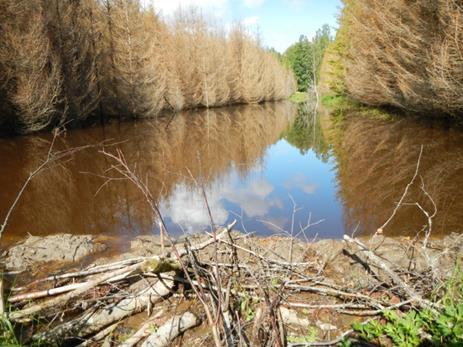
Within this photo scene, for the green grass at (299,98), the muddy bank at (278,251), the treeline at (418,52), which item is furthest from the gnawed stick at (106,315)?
the green grass at (299,98)

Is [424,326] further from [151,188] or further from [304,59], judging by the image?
[304,59]

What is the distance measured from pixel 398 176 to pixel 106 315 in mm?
7109

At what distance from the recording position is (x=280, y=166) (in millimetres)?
10211

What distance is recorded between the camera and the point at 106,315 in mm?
2793

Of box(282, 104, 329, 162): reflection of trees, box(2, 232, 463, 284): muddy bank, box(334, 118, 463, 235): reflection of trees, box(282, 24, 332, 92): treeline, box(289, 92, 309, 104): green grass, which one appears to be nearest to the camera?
box(2, 232, 463, 284): muddy bank

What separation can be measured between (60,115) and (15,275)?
1626 centimetres

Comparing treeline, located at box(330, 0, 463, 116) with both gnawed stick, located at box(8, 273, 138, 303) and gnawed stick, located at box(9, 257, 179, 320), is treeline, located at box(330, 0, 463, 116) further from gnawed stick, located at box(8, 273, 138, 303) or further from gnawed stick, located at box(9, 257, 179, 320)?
gnawed stick, located at box(8, 273, 138, 303)

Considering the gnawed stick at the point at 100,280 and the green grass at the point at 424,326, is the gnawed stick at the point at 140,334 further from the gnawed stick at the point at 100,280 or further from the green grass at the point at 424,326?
the green grass at the point at 424,326

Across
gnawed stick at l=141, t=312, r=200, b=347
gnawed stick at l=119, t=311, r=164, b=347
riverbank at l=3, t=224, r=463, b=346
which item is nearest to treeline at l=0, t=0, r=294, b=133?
riverbank at l=3, t=224, r=463, b=346

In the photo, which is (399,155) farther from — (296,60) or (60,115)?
(296,60)

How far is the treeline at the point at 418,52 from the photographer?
987cm

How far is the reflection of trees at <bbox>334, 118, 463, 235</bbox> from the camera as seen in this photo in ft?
18.1

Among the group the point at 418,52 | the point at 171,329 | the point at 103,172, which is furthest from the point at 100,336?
the point at 418,52

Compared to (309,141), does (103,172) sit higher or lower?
lower
